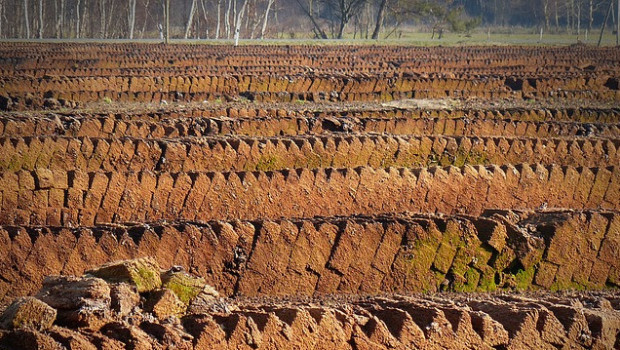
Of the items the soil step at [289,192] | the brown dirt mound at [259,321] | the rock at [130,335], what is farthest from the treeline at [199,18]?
the rock at [130,335]

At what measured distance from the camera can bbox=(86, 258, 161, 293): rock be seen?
7.21 m

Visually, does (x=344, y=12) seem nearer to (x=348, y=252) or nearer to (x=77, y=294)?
(x=348, y=252)

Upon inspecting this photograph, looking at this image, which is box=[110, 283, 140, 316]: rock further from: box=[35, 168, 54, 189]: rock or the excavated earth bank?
box=[35, 168, 54, 189]: rock

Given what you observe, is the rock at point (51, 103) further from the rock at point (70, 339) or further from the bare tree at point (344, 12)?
the bare tree at point (344, 12)

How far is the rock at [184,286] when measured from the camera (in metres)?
7.58

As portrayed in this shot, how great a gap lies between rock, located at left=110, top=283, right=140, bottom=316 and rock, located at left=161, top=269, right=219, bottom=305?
553 mm

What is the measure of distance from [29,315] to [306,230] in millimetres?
4729

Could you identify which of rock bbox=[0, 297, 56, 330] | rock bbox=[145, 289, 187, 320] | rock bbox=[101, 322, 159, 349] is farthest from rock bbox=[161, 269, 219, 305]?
rock bbox=[0, 297, 56, 330]

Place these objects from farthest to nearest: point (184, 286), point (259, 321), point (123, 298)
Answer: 1. point (184, 286)
2. point (259, 321)
3. point (123, 298)

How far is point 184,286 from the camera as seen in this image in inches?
302

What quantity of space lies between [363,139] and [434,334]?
8.83 meters

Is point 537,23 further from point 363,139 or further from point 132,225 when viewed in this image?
point 132,225

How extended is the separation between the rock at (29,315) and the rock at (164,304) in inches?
32.8

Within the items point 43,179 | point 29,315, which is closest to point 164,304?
point 29,315
